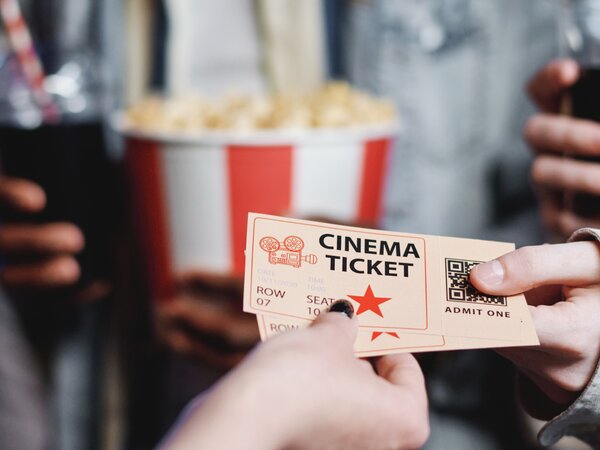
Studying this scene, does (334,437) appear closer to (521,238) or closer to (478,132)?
(521,238)

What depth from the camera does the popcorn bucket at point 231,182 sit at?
726 millimetres

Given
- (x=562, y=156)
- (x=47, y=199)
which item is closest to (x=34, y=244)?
(x=47, y=199)

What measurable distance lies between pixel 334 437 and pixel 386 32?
2.91 ft

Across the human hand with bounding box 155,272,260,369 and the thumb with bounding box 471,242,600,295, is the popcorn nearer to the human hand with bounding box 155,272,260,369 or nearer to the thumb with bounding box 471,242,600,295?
the human hand with bounding box 155,272,260,369

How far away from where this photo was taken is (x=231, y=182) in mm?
735

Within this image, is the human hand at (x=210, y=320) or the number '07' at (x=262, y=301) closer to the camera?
the number '07' at (x=262, y=301)

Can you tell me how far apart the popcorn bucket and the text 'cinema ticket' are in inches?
13.6

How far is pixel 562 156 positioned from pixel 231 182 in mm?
392

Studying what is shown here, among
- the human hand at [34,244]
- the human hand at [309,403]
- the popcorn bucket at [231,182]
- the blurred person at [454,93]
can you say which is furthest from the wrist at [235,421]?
the blurred person at [454,93]

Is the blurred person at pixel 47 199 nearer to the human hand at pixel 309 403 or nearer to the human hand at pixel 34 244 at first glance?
the human hand at pixel 34 244

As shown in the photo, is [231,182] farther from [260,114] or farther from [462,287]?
[462,287]

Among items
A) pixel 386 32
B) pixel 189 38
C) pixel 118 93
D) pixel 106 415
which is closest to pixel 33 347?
pixel 106 415

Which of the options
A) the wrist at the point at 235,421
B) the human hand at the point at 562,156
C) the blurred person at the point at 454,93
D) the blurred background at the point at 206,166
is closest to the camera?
the wrist at the point at 235,421

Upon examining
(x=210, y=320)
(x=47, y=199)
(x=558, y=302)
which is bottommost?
(x=210, y=320)
